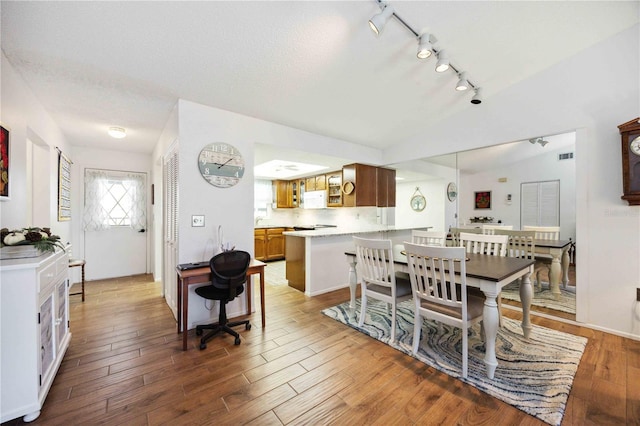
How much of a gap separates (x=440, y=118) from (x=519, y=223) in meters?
1.76

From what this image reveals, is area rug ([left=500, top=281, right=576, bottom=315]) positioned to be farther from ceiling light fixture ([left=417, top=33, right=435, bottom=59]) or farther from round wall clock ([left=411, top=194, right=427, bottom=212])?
ceiling light fixture ([left=417, top=33, right=435, bottom=59])

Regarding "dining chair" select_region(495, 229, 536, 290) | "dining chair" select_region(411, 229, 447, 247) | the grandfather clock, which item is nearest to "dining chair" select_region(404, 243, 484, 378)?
"dining chair" select_region(411, 229, 447, 247)

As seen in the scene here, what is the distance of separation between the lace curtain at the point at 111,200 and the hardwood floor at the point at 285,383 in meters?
2.52

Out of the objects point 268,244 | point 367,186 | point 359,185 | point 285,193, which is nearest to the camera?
point 359,185

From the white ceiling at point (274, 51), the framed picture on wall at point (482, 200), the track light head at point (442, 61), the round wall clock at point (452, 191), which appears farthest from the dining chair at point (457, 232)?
the track light head at point (442, 61)

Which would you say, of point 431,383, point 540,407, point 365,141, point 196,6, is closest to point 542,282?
point 540,407

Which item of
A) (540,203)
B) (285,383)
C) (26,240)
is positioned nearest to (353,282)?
(285,383)

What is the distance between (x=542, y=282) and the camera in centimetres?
351

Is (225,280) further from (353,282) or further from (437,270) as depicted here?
(437,270)

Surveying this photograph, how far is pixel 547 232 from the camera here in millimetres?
3041

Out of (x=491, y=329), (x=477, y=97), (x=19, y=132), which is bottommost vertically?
(x=491, y=329)

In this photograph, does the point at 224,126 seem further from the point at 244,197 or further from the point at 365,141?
the point at 365,141

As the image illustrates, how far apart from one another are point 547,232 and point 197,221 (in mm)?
3982

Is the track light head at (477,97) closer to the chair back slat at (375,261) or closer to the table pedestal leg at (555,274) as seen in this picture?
the table pedestal leg at (555,274)
